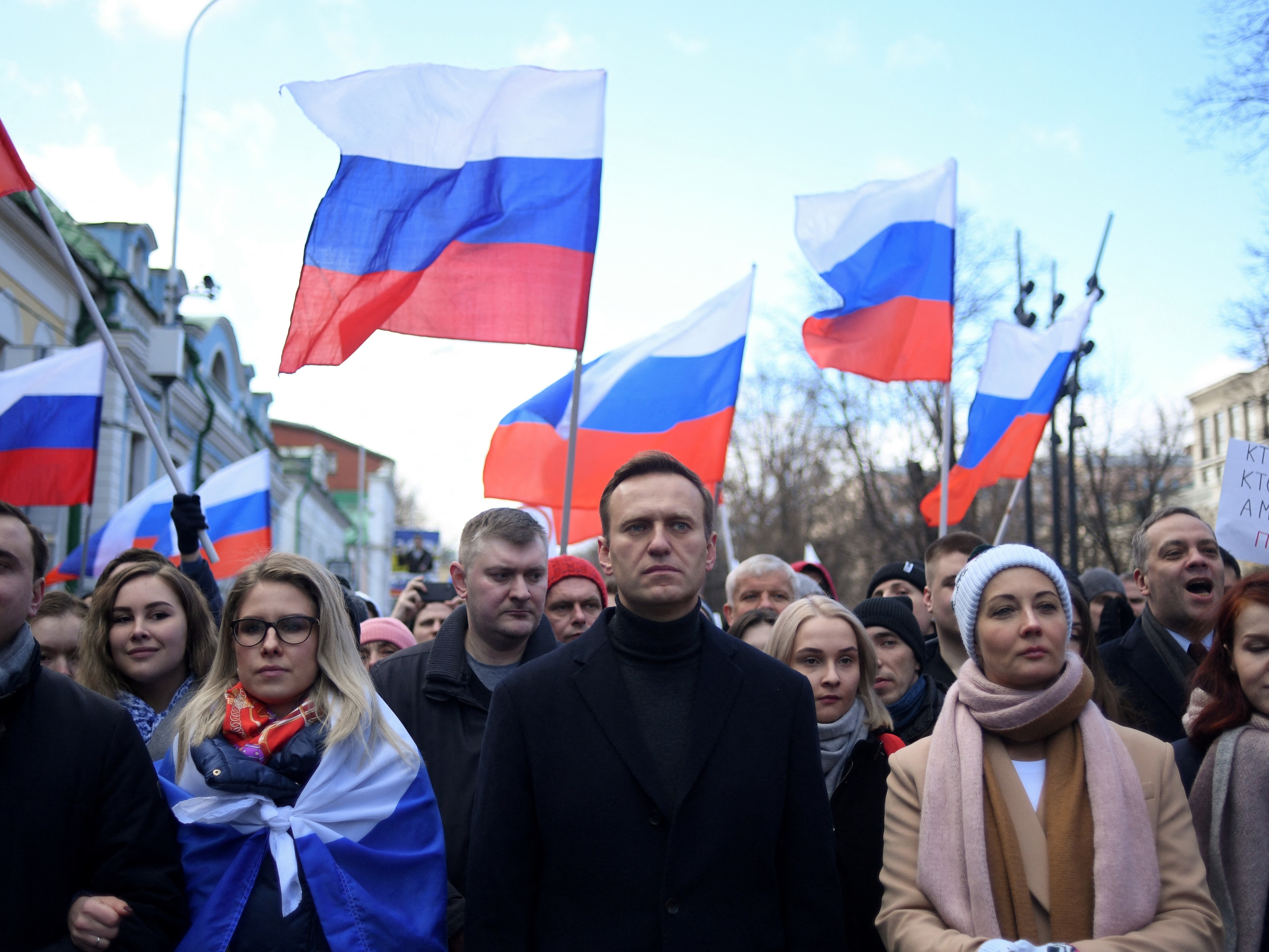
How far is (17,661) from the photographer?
3.04 m

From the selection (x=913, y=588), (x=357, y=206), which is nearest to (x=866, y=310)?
(x=913, y=588)

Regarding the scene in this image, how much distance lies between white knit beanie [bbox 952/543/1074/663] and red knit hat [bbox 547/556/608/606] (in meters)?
2.34

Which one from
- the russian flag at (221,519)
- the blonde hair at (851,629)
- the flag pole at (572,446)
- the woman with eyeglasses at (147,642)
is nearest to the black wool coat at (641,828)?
the blonde hair at (851,629)

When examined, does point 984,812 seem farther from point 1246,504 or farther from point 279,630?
point 1246,504

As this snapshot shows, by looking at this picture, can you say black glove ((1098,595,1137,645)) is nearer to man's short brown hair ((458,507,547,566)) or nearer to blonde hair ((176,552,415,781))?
man's short brown hair ((458,507,547,566))

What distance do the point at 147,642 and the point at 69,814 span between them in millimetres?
1113

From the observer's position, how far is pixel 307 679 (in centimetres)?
353

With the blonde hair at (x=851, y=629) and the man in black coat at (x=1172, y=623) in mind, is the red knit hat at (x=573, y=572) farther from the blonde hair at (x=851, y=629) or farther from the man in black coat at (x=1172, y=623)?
the man in black coat at (x=1172, y=623)

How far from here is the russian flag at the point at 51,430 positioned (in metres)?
7.62

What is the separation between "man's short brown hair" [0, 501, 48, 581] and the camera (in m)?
3.17

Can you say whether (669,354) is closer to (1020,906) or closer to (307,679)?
(307,679)

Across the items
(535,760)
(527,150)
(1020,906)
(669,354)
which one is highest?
(527,150)

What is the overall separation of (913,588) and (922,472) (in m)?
18.6

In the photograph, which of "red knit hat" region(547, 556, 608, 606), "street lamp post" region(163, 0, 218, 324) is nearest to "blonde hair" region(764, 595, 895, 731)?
"red knit hat" region(547, 556, 608, 606)
